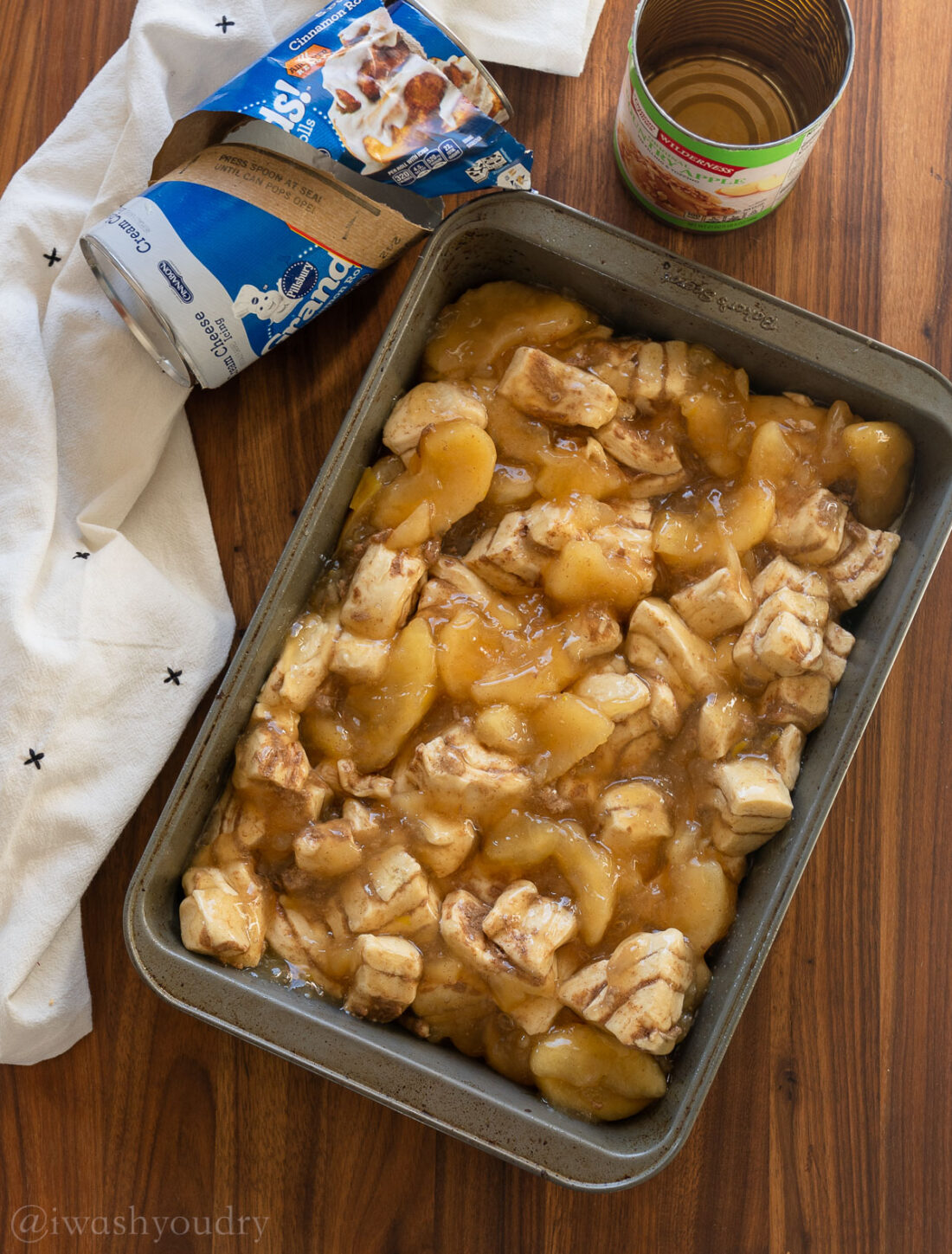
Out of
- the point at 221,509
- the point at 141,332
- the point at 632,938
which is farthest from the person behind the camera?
the point at 221,509

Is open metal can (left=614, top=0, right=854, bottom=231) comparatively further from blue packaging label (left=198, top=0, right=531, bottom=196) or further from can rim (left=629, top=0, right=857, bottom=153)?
blue packaging label (left=198, top=0, right=531, bottom=196)

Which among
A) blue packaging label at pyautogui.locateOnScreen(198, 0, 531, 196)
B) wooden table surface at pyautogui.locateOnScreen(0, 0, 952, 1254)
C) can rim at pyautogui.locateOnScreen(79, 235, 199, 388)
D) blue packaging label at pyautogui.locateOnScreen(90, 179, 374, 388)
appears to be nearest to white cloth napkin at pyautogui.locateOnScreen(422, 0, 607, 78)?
wooden table surface at pyautogui.locateOnScreen(0, 0, 952, 1254)

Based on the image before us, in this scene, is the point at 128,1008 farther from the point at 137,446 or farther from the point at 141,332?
Result: the point at 141,332

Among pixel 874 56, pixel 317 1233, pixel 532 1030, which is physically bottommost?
pixel 317 1233

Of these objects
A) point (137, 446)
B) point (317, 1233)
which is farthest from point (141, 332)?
point (317, 1233)

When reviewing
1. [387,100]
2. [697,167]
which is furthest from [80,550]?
[697,167]

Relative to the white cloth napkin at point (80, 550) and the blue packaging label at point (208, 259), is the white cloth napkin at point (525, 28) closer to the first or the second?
the white cloth napkin at point (80, 550)

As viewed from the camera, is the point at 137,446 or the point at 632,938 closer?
the point at 632,938
